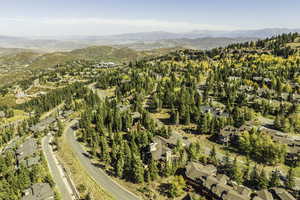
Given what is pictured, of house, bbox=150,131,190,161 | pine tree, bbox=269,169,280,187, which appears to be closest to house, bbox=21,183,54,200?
house, bbox=150,131,190,161

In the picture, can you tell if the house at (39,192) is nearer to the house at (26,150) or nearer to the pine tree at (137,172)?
the pine tree at (137,172)

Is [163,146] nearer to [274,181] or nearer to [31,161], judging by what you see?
[274,181]

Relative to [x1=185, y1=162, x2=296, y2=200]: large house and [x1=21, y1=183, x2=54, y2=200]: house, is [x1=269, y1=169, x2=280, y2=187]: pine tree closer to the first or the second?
[x1=185, y1=162, x2=296, y2=200]: large house

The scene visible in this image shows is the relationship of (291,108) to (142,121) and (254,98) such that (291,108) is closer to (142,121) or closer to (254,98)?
(254,98)

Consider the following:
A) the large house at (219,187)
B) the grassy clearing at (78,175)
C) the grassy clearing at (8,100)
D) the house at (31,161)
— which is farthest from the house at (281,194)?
the grassy clearing at (8,100)

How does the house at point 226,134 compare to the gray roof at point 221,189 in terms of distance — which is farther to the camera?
the house at point 226,134

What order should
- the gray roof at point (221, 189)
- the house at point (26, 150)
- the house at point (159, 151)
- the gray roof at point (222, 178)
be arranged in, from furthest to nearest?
the house at point (26, 150), the house at point (159, 151), the gray roof at point (222, 178), the gray roof at point (221, 189)

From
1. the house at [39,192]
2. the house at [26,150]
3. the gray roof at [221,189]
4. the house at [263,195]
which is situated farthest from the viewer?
the house at [26,150]
